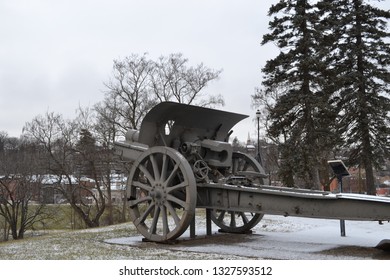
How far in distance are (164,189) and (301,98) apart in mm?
13588

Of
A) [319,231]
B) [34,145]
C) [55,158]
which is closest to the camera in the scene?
[319,231]

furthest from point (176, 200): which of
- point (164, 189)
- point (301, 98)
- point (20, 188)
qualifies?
point (20, 188)

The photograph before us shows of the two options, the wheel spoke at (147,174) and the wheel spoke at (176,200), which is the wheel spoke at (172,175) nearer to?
the wheel spoke at (176,200)

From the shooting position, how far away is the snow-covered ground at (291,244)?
845cm

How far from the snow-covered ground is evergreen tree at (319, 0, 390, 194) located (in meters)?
10.6

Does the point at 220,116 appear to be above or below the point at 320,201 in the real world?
above

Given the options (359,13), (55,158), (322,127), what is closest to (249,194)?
(322,127)

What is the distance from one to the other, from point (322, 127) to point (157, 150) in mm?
14213

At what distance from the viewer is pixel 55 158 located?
36469 mm

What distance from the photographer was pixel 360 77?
2342 cm

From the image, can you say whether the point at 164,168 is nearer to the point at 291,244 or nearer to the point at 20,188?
the point at 291,244

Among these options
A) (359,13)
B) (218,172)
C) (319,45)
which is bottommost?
(218,172)

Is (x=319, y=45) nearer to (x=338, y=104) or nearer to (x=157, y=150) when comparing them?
(x=338, y=104)

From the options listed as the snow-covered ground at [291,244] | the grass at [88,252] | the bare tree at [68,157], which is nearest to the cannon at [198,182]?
the snow-covered ground at [291,244]
